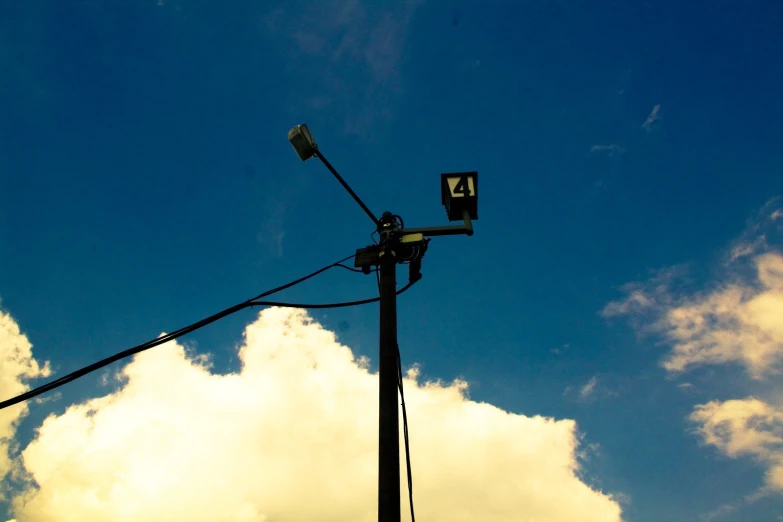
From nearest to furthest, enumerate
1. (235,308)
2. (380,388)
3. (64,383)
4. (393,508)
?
(393,508)
(380,388)
(64,383)
(235,308)

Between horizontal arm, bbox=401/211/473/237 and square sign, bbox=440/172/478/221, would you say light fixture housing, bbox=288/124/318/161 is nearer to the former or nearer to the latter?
horizontal arm, bbox=401/211/473/237

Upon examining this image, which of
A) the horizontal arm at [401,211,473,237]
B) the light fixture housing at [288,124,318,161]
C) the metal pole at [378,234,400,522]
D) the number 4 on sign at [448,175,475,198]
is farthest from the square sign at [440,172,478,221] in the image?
the light fixture housing at [288,124,318,161]

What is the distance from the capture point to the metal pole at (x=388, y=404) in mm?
4836

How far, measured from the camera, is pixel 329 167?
6621 mm

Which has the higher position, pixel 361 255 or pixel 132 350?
pixel 361 255

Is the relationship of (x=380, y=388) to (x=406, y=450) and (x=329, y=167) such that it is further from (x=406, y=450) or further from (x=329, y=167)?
(x=329, y=167)

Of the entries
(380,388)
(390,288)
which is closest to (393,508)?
(380,388)

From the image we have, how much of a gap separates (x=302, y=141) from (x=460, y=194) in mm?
2111

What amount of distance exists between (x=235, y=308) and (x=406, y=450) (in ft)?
9.57

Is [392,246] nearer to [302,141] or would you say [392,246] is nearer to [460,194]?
[460,194]

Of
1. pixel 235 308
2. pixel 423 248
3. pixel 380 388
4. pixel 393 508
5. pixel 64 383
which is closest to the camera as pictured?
pixel 393 508

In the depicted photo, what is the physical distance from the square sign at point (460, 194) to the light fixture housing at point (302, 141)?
1759 mm

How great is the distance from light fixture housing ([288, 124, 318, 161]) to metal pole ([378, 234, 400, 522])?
1.63m

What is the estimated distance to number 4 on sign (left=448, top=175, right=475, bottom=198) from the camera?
6645 mm
